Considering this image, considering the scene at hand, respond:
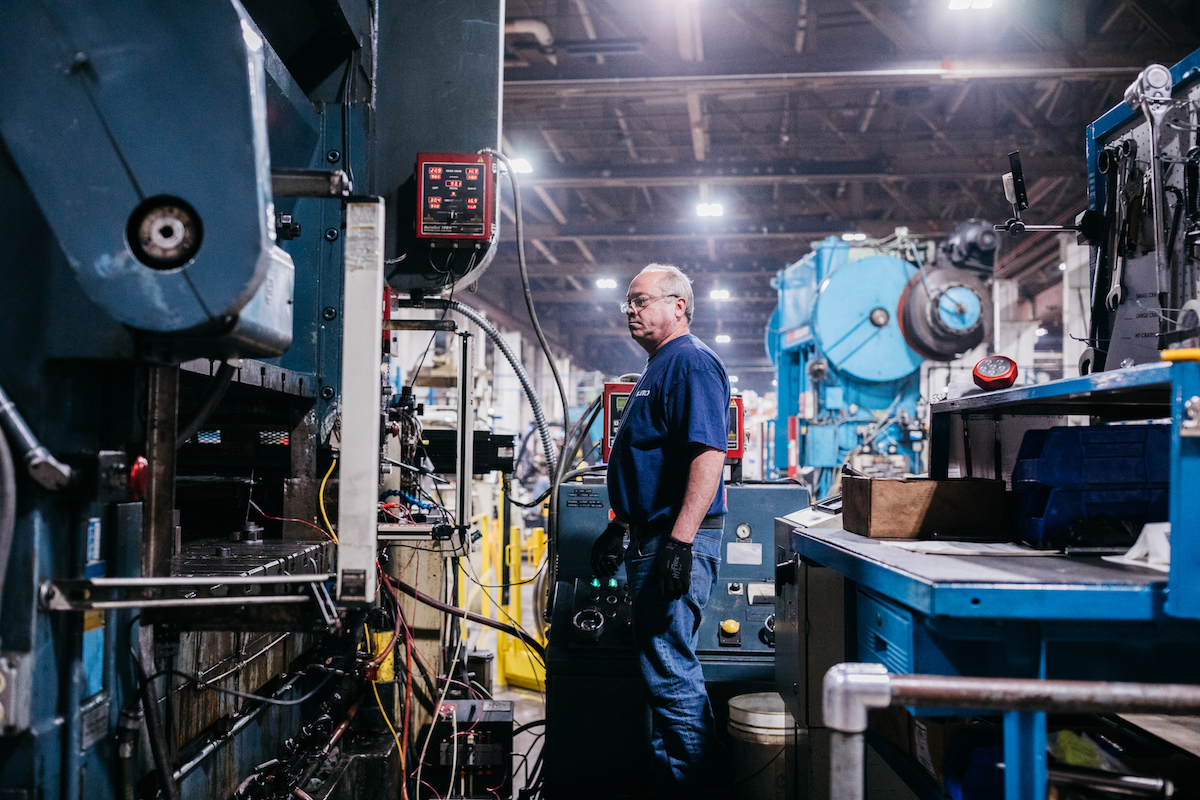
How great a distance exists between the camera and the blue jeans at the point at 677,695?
2477 mm

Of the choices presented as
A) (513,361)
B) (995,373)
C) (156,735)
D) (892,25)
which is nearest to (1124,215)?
(995,373)

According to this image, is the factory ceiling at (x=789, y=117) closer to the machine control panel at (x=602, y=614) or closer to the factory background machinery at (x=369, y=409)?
the factory background machinery at (x=369, y=409)

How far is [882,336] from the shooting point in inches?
240

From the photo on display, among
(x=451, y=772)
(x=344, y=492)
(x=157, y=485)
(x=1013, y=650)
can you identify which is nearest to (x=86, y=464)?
(x=157, y=485)

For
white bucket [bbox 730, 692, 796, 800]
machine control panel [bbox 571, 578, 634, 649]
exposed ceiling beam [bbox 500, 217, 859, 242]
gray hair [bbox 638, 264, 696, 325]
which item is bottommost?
white bucket [bbox 730, 692, 796, 800]

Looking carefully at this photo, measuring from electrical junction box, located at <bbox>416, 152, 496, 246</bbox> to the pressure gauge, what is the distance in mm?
1762

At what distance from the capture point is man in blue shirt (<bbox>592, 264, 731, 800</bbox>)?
2.47m

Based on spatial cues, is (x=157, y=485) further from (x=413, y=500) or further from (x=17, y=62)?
(x=413, y=500)

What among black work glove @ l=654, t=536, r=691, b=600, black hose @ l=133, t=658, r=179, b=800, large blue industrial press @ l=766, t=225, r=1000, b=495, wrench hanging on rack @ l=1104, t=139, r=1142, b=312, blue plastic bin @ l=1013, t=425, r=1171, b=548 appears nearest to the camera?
black hose @ l=133, t=658, r=179, b=800

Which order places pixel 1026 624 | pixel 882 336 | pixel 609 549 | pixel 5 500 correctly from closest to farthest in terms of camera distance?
1. pixel 5 500
2. pixel 1026 624
3. pixel 609 549
4. pixel 882 336

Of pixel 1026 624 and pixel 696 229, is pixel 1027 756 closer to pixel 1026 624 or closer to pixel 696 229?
pixel 1026 624

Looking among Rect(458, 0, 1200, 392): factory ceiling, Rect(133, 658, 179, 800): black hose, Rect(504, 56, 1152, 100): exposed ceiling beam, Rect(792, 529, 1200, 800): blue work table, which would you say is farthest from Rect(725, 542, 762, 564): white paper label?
Rect(504, 56, 1152, 100): exposed ceiling beam

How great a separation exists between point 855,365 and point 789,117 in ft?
14.2

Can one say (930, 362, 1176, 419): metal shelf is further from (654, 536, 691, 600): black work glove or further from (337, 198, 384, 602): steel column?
(337, 198, 384, 602): steel column
